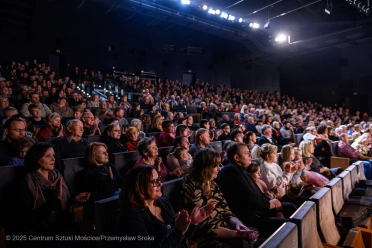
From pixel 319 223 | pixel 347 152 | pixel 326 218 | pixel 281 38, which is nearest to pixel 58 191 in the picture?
pixel 319 223

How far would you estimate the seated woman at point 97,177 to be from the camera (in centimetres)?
183

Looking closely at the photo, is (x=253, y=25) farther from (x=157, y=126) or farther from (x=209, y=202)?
(x=209, y=202)

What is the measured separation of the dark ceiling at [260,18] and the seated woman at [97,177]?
23.7 feet

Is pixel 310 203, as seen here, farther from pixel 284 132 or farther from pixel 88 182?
pixel 284 132

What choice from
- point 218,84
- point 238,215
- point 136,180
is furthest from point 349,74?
point 136,180

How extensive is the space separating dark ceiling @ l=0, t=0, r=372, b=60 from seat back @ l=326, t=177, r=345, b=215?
7.73 m

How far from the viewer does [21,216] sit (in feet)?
4.73

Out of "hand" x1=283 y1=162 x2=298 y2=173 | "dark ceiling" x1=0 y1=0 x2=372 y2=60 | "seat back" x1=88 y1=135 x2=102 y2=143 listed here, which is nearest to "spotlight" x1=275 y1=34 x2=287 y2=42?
"dark ceiling" x1=0 y1=0 x2=372 y2=60

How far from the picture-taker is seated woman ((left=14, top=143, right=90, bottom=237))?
144 centimetres

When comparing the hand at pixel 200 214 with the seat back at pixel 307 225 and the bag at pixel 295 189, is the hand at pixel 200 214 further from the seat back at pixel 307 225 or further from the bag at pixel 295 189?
the bag at pixel 295 189

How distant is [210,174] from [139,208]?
1.95 ft

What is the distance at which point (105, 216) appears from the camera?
127 cm

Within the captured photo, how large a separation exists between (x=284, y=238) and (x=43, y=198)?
1317 mm

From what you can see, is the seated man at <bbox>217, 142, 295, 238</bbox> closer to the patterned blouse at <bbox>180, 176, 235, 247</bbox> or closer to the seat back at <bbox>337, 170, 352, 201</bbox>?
the patterned blouse at <bbox>180, 176, 235, 247</bbox>
